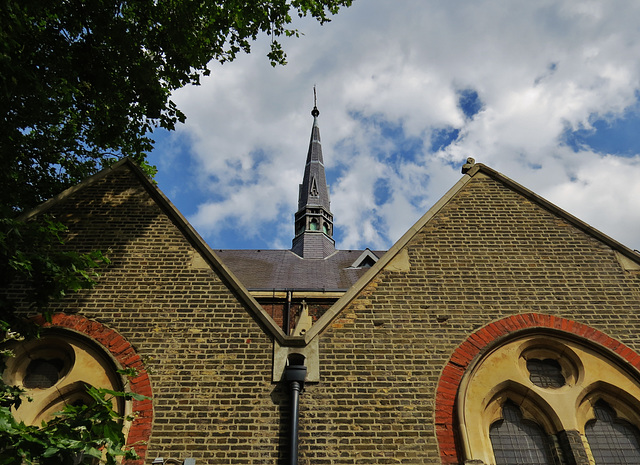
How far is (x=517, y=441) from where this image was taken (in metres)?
5.59

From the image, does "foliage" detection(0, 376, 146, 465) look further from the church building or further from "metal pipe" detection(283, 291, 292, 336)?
"metal pipe" detection(283, 291, 292, 336)

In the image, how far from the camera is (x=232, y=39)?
9250mm

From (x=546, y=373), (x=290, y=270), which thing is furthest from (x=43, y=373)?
(x=290, y=270)

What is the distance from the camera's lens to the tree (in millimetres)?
5191

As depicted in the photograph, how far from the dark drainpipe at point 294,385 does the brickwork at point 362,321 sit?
14cm

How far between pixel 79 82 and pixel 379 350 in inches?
265

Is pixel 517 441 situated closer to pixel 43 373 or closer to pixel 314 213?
pixel 43 373

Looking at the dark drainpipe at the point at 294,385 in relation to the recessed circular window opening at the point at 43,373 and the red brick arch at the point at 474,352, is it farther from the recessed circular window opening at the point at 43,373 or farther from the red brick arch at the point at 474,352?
the recessed circular window opening at the point at 43,373

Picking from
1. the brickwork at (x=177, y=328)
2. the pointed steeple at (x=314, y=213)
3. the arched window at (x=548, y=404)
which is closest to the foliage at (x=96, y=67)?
the brickwork at (x=177, y=328)

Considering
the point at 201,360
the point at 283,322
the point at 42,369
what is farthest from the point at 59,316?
the point at 283,322

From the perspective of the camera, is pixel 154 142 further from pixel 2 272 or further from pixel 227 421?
pixel 227 421

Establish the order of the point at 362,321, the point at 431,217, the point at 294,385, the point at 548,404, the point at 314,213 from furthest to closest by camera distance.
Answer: the point at 314,213 → the point at 431,217 → the point at 362,321 → the point at 548,404 → the point at 294,385

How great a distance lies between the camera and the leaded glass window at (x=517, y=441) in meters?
5.44

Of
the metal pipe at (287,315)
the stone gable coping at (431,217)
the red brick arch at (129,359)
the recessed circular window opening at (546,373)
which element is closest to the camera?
the red brick arch at (129,359)
